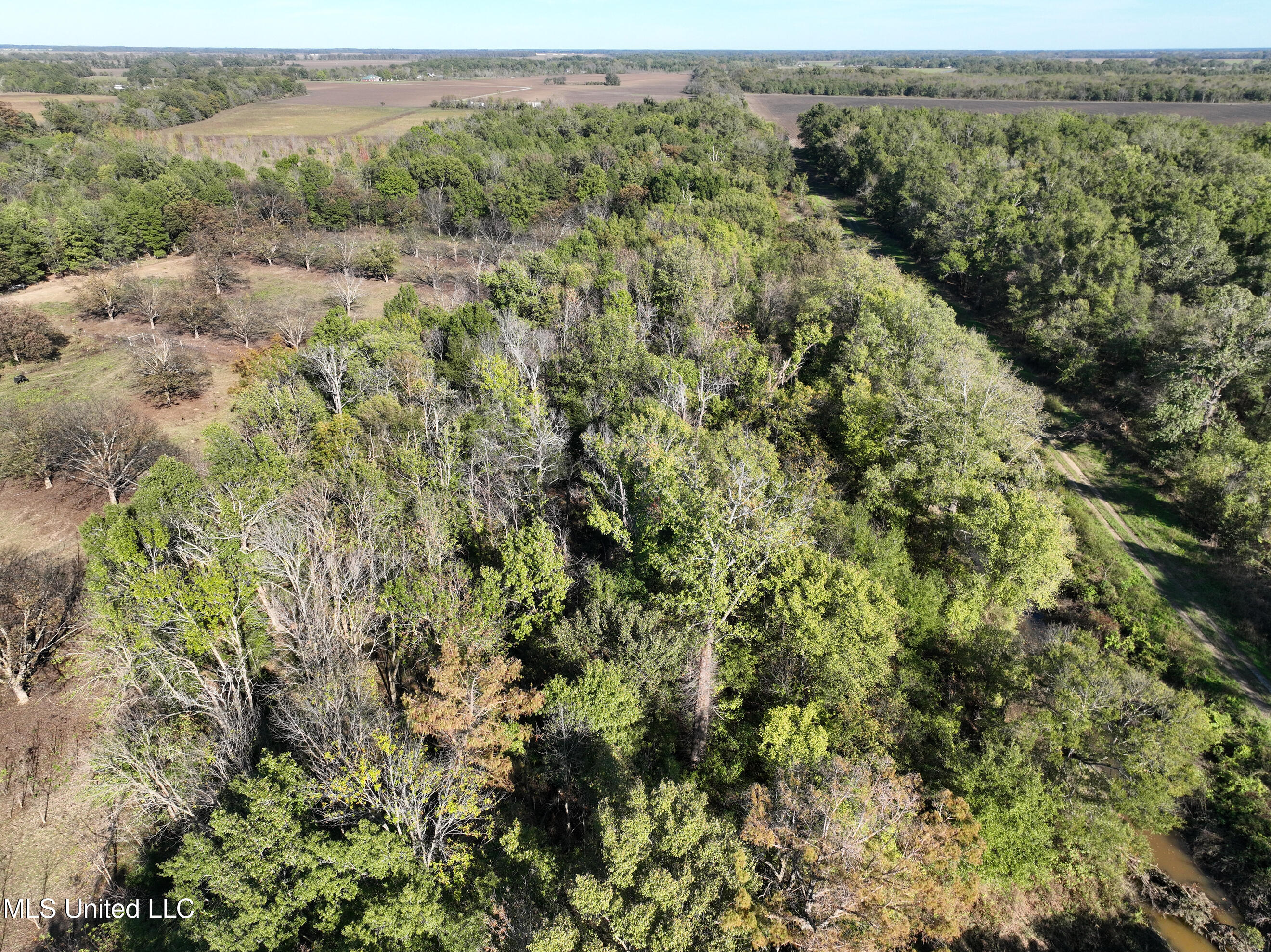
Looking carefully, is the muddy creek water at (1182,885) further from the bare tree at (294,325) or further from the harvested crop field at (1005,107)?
the harvested crop field at (1005,107)

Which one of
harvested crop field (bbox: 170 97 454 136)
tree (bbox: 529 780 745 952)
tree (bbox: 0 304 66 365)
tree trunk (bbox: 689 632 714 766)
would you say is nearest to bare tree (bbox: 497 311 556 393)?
tree trunk (bbox: 689 632 714 766)

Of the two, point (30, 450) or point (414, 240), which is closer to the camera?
point (30, 450)

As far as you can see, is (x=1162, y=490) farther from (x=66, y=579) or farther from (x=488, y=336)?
(x=66, y=579)

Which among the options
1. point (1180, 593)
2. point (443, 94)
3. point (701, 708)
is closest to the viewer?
point (701, 708)

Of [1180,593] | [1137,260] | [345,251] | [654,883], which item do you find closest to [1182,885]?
[1180,593]

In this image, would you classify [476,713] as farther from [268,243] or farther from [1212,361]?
[268,243]

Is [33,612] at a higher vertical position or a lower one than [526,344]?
lower
